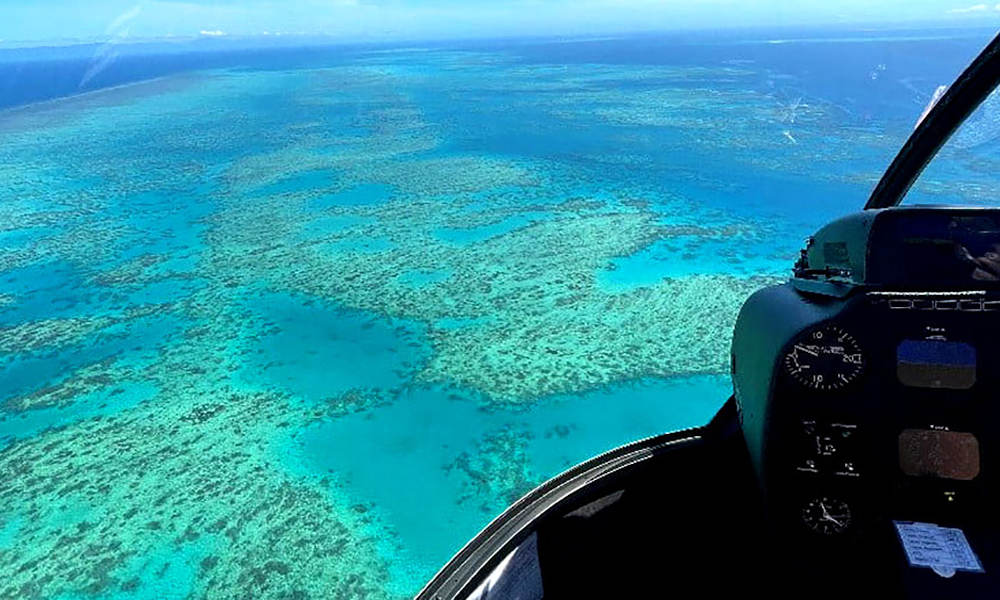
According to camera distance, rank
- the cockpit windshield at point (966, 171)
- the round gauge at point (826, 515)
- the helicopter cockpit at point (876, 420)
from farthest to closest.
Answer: the cockpit windshield at point (966, 171), the round gauge at point (826, 515), the helicopter cockpit at point (876, 420)

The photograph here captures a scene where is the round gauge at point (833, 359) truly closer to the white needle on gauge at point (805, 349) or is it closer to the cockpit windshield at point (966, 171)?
the white needle on gauge at point (805, 349)

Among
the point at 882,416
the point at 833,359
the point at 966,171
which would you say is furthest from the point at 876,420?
the point at 966,171

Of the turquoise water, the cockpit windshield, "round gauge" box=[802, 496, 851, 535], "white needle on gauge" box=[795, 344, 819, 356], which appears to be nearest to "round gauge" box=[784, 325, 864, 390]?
"white needle on gauge" box=[795, 344, 819, 356]

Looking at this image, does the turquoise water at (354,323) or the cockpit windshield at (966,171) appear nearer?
the turquoise water at (354,323)

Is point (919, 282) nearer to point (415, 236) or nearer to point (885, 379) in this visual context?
point (885, 379)

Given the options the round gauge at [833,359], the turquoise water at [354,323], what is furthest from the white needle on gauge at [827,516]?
the turquoise water at [354,323]

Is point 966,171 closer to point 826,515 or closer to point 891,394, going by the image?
point 891,394

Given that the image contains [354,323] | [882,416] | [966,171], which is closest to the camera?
[882,416]
